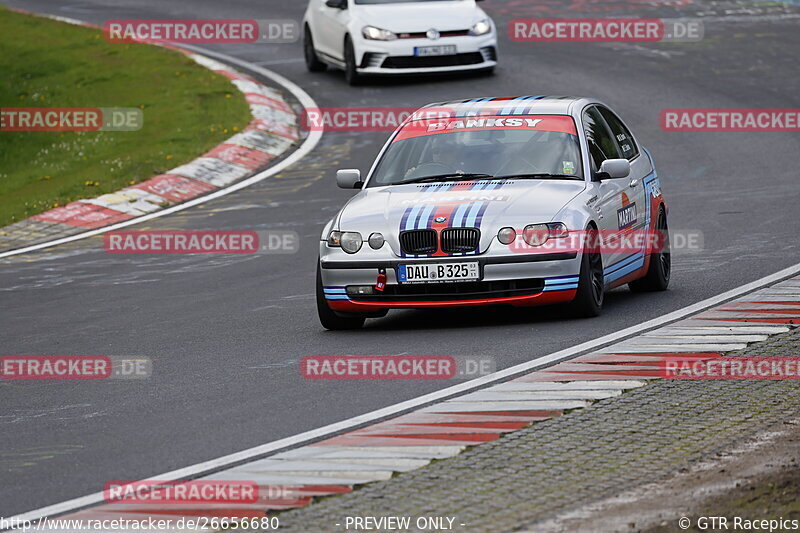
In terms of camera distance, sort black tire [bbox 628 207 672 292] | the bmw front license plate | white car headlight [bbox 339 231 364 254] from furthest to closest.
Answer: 1. black tire [bbox 628 207 672 292]
2. white car headlight [bbox 339 231 364 254]
3. the bmw front license plate

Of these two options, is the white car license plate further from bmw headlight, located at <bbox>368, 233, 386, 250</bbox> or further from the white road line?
bmw headlight, located at <bbox>368, 233, 386, 250</bbox>

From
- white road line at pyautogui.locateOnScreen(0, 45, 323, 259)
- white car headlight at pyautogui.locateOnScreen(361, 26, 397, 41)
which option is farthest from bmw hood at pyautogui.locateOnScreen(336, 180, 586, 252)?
white car headlight at pyautogui.locateOnScreen(361, 26, 397, 41)

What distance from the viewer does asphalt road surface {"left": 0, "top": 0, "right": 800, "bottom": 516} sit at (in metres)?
8.09

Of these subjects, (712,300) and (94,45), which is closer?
(712,300)

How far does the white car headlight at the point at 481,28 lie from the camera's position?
77.8ft

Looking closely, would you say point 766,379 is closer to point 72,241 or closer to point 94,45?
point 72,241

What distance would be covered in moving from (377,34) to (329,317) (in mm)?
13255

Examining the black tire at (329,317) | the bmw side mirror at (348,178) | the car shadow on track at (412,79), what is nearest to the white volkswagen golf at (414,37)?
the car shadow on track at (412,79)

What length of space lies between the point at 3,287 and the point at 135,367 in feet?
15.1

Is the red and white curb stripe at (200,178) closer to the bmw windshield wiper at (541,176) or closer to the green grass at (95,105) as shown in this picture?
the green grass at (95,105)

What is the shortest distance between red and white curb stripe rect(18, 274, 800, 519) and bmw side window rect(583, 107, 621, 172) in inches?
69.7

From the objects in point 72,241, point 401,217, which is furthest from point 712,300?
point 72,241

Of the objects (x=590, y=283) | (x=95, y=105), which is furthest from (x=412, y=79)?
(x=590, y=283)

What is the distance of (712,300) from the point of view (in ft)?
36.7
